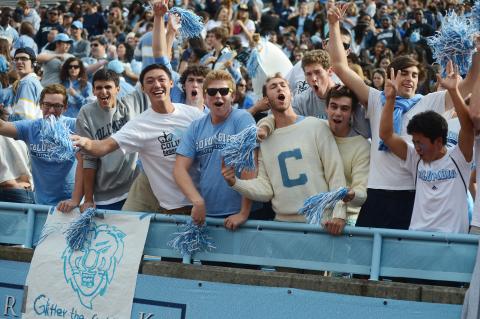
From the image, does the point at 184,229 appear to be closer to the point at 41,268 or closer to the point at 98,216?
the point at 98,216

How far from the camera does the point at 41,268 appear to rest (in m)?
7.71

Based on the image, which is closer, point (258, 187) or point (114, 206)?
point (258, 187)

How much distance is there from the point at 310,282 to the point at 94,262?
1.86 meters

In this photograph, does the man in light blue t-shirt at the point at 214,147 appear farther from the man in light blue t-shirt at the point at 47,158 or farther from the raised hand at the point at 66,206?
the man in light blue t-shirt at the point at 47,158

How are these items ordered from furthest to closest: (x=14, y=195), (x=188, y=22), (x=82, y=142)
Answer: (x=14, y=195) → (x=188, y=22) → (x=82, y=142)

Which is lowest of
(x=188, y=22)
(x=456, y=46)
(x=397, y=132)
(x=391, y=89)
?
(x=397, y=132)

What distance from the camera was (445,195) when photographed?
6223 millimetres

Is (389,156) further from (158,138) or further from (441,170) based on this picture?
(158,138)

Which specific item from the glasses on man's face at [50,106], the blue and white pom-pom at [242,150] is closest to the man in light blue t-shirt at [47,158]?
the glasses on man's face at [50,106]

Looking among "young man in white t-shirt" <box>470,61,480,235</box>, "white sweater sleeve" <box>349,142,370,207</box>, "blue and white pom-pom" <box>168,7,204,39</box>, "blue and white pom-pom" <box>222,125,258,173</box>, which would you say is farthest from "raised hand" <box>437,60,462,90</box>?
"blue and white pom-pom" <box>168,7,204,39</box>

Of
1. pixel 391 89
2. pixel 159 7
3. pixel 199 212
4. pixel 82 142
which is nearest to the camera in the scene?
pixel 391 89

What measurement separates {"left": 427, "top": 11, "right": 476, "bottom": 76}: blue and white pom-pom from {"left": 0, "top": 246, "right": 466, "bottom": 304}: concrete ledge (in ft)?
4.99

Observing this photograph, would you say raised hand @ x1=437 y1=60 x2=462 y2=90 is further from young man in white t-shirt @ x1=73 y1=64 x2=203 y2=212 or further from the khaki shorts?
the khaki shorts

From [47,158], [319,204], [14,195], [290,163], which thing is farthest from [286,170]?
[14,195]
